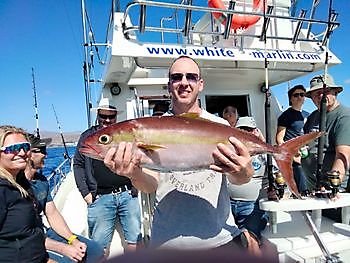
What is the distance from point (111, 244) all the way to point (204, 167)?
2.99 m

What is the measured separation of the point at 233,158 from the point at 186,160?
10.6 inches

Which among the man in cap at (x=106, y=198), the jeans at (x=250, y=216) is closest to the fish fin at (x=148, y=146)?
the jeans at (x=250, y=216)

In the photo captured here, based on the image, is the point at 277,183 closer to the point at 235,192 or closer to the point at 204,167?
the point at 235,192

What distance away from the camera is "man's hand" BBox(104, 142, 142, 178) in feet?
5.60

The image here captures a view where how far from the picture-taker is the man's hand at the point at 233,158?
1.71m

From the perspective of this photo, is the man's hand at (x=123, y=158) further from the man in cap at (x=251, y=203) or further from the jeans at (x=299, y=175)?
the jeans at (x=299, y=175)

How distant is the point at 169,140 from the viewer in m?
1.77

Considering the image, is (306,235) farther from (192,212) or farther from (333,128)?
(192,212)

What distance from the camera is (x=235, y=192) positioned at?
137 inches

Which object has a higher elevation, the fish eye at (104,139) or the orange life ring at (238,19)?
the orange life ring at (238,19)

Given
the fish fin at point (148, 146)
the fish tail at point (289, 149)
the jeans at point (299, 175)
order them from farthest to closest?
the jeans at point (299, 175) < the fish tail at point (289, 149) < the fish fin at point (148, 146)

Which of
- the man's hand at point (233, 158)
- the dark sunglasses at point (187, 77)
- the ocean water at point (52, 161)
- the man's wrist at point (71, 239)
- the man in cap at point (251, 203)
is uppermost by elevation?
the dark sunglasses at point (187, 77)

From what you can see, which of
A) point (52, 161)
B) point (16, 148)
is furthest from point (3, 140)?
point (52, 161)

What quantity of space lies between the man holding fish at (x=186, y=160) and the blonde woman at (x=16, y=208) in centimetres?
109
